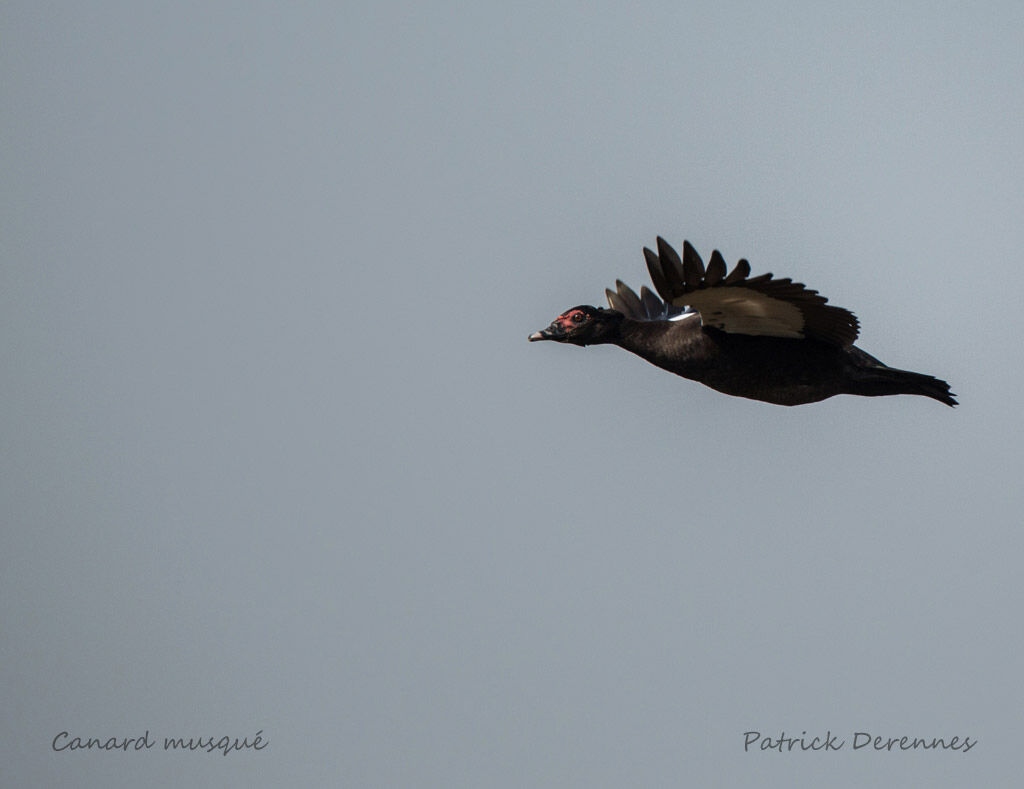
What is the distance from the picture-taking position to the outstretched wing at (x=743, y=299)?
1271cm

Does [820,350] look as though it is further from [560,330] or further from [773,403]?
[560,330]

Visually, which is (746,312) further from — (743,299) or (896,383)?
(896,383)

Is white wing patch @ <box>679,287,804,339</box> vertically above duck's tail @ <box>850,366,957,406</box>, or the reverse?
white wing patch @ <box>679,287,804,339</box>

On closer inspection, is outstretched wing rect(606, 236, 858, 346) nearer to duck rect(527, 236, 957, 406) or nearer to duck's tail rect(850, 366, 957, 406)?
duck rect(527, 236, 957, 406)

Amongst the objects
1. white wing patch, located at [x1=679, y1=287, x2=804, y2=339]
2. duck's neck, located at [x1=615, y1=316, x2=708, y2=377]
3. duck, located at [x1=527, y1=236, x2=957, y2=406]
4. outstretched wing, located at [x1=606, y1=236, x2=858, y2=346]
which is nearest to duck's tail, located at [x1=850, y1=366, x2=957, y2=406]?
duck, located at [x1=527, y1=236, x2=957, y2=406]

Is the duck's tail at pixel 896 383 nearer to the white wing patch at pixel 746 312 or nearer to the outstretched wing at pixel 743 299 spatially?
the outstretched wing at pixel 743 299

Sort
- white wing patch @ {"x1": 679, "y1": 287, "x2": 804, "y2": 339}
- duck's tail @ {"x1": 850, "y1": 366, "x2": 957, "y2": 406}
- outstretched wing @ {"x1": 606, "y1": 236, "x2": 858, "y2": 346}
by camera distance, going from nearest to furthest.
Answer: outstretched wing @ {"x1": 606, "y1": 236, "x2": 858, "y2": 346} < white wing patch @ {"x1": 679, "y1": 287, "x2": 804, "y2": 339} < duck's tail @ {"x1": 850, "y1": 366, "x2": 957, "y2": 406}

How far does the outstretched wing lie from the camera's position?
12711 mm

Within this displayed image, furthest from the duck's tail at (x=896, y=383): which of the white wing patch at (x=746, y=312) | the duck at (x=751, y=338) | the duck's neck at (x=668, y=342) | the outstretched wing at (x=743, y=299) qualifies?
the duck's neck at (x=668, y=342)

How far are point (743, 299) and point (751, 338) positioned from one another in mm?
745

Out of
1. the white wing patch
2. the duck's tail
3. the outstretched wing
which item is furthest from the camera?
the duck's tail

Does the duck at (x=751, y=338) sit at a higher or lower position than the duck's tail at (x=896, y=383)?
higher

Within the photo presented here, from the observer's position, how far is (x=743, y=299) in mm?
13141

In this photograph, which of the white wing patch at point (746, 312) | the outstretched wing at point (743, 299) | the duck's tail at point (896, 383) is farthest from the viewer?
the duck's tail at point (896, 383)
